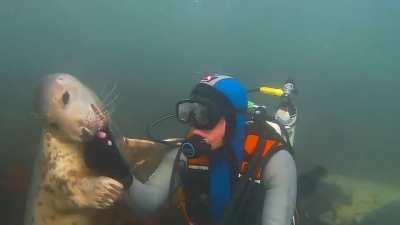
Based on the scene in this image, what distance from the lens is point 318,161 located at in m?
14.4

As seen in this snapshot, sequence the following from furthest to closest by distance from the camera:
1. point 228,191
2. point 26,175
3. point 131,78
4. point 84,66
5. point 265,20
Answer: point 265,20 → point 84,66 → point 131,78 → point 26,175 → point 228,191

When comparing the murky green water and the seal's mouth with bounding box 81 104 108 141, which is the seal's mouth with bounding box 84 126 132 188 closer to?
the seal's mouth with bounding box 81 104 108 141

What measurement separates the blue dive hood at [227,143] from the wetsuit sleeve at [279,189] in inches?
11.9

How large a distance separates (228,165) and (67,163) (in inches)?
54.0

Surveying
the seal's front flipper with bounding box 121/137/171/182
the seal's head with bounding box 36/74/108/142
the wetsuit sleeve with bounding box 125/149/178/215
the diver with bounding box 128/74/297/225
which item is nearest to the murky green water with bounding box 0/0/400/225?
the seal's front flipper with bounding box 121/137/171/182

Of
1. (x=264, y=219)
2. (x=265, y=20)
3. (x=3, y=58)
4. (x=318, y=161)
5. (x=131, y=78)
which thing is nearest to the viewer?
(x=264, y=219)

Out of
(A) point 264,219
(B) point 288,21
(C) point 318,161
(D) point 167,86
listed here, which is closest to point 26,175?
(A) point 264,219

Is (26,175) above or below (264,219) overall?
below

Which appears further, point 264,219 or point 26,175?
point 26,175

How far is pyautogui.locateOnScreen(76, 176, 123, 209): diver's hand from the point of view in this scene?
404cm

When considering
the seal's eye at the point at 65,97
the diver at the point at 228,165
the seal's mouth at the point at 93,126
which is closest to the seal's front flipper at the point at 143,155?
the diver at the point at 228,165

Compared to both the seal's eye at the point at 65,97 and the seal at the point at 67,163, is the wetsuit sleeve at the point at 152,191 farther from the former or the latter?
the seal's eye at the point at 65,97

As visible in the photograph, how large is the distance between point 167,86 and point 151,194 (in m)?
18.2

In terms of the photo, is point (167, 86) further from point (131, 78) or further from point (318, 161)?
point (318, 161)
